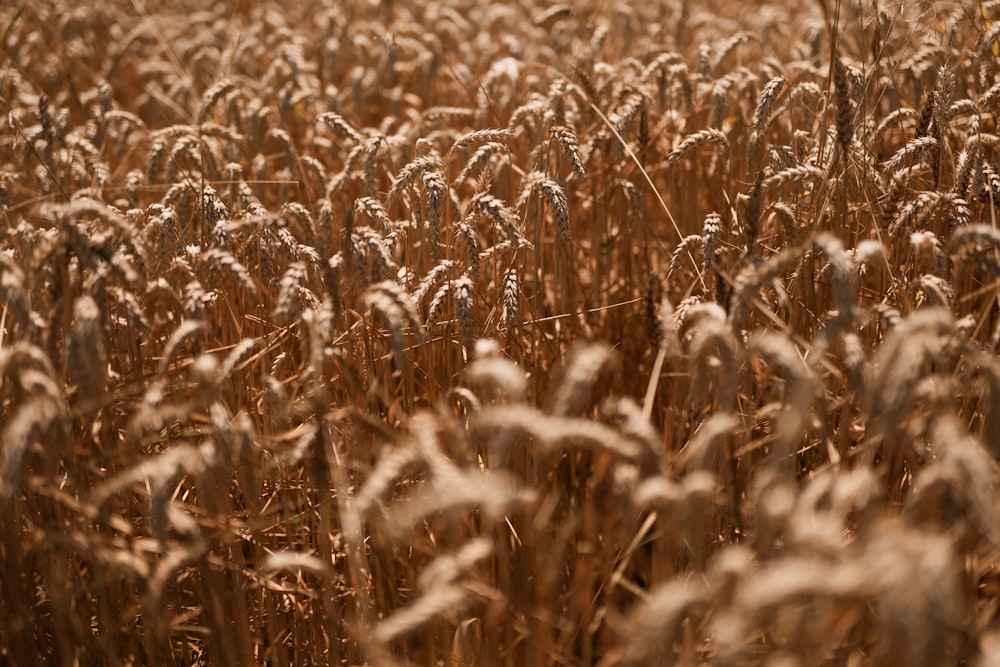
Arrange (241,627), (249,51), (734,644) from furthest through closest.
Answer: (249,51), (241,627), (734,644)

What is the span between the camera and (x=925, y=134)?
6.66ft

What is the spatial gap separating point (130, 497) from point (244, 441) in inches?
23.8

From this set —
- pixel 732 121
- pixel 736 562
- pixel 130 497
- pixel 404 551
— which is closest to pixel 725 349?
pixel 736 562

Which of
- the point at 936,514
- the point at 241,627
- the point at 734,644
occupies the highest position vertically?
the point at 734,644

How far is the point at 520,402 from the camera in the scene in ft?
3.64

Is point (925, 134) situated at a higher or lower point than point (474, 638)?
higher

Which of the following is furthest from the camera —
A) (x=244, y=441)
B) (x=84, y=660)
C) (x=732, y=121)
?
(x=732, y=121)

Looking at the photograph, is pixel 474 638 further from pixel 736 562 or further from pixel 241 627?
pixel 736 562

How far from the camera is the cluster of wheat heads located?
111 centimetres

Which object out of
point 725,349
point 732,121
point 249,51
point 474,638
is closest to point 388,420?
point 474,638

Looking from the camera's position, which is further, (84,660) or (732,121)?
(732,121)

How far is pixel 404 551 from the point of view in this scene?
1.82 meters

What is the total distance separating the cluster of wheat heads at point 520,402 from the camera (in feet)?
3.63

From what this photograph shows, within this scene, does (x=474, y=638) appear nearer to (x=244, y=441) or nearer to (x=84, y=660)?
(x=244, y=441)
